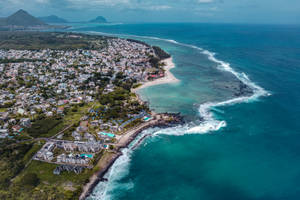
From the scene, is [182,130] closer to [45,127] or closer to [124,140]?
[124,140]

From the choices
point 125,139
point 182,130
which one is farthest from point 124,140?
point 182,130

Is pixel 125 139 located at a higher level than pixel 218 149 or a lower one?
higher

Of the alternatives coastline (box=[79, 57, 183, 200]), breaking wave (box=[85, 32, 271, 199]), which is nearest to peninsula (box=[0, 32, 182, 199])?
coastline (box=[79, 57, 183, 200])

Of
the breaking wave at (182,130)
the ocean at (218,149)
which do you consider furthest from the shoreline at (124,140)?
the ocean at (218,149)

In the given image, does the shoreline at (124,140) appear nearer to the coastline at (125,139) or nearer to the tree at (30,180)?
the coastline at (125,139)

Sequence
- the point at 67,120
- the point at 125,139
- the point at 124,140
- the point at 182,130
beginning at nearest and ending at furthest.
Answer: the point at 124,140
the point at 125,139
the point at 182,130
the point at 67,120

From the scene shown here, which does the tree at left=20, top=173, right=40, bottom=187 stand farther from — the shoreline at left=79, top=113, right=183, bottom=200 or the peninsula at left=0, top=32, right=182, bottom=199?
the shoreline at left=79, top=113, right=183, bottom=200

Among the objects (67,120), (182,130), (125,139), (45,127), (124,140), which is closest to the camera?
(124,140)

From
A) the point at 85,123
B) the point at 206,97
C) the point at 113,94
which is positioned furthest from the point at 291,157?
the point at 113,94
